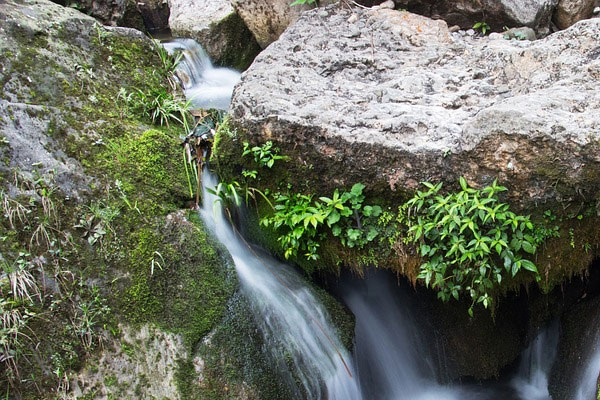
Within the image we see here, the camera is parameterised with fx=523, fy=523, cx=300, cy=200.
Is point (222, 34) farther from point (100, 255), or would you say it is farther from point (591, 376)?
point (591, 376)

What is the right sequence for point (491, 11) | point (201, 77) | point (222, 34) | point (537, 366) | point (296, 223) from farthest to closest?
point (222, 34) < point (201, 77) < point (491, 11) < point (537, 366) < point (296, 223)

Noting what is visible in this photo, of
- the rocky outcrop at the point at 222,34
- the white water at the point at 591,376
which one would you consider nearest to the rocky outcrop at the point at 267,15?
the rocky outcrop at the point at 222,34

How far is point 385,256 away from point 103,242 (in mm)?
2000

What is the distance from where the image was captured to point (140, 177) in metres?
4.07

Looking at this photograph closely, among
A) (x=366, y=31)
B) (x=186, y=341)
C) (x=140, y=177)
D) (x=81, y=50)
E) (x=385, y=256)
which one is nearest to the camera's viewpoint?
(x=186, y=341)

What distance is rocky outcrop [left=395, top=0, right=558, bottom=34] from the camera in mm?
5668

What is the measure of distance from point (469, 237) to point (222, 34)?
194 inches

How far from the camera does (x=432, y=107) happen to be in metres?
3.89

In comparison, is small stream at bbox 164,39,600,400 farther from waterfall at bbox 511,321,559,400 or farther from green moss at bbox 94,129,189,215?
green moss at bbox 94,129,189,215

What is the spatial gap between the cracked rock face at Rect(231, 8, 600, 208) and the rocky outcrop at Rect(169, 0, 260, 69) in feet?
7.48

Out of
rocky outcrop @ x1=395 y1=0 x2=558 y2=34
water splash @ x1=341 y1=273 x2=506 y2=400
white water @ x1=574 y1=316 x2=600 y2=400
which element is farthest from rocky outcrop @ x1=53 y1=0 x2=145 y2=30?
white water @ x1=574 y1=316 x2=600 y2=400

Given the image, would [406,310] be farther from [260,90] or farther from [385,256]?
[260,90]

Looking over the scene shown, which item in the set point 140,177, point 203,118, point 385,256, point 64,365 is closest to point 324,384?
point 385,256

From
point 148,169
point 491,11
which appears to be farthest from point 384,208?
point 491,11
